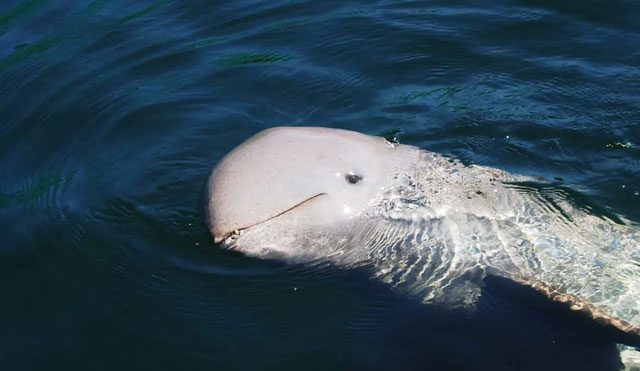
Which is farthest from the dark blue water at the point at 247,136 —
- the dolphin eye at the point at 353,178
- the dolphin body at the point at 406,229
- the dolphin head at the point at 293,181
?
the dolphin eye at the point at 353,178

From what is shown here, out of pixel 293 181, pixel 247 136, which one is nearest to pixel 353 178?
pixel 293 181

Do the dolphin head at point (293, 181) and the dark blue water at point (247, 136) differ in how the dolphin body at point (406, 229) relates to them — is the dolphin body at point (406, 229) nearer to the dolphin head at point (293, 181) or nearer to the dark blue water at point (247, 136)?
the dolphin head at point (293, 181)

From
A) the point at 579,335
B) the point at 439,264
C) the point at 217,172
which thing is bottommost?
the point at 579,335

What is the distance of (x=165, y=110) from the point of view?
997cm

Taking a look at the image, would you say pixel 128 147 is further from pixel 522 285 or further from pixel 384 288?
pixel 522 285

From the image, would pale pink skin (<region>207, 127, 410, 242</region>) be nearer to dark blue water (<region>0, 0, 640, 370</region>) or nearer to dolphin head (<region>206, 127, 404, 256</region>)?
dolphin head (<region>206, 127, 404, 256</region>)

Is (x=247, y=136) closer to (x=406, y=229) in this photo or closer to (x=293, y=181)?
(x=293, y=181)

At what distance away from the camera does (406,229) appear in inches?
262

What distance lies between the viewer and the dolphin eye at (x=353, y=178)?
6629 millimetres

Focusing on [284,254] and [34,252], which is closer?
[284,254]

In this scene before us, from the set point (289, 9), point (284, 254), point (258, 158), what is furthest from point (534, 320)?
point (289, 9)

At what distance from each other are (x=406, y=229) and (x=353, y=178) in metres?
0.57

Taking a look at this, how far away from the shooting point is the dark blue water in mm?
6316

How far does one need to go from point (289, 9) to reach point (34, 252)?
6068mm
